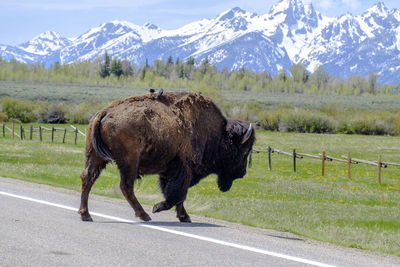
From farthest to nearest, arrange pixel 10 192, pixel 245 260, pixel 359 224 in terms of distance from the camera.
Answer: pixel 359 224, pixel 10 192, pixel 245 260

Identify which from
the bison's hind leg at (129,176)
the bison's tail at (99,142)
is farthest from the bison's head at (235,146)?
the bison's tail at (99,142)

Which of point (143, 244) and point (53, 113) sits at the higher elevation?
point (143, 244)

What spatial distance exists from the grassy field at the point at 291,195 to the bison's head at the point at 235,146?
0.89 m

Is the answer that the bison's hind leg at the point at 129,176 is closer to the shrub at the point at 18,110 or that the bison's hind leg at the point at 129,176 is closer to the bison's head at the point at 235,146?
the bison's head at the point at 235,146

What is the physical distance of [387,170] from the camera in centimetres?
3203

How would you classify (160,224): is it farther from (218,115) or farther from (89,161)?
(218,115)

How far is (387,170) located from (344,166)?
94.3 inches

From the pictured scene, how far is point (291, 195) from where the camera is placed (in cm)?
1917

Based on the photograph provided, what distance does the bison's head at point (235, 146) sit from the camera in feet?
33.0

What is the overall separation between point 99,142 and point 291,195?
11.5 metres

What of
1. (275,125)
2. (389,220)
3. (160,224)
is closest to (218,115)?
(160,224)

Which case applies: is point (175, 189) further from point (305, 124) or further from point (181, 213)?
point (305, 124)

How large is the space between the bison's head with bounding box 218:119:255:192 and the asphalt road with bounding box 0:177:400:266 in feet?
3.40

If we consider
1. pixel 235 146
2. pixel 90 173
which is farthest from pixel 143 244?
pixel 235 146
